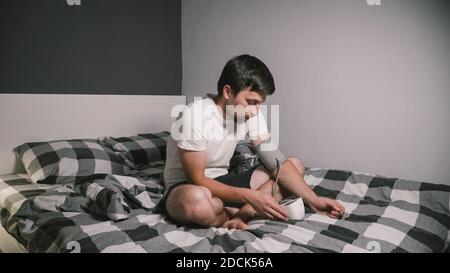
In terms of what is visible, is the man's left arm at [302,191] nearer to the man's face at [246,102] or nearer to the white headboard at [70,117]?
the man's face at [246,102]

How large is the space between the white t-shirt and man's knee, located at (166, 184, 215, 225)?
171 mm

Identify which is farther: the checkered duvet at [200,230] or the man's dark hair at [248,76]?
the man's dark hair at [248,76]

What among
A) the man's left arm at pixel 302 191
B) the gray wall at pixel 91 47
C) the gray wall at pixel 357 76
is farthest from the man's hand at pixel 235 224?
the gray wall at pixel 91 47

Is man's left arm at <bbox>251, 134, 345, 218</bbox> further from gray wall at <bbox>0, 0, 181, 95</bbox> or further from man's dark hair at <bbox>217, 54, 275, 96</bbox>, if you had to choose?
gray wall at <bbox>0, 0, 181, 95</bbox>

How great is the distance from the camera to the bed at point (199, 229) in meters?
1.04

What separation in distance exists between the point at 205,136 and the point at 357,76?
1.02 meters

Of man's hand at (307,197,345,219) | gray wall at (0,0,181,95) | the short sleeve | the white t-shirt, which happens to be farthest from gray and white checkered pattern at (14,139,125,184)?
man's hand at (307,197,345,219)

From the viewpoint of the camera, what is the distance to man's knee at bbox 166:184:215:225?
45.1 inches

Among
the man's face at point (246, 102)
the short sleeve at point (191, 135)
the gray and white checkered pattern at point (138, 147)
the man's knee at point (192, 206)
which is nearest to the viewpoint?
the man's knee at point (192, 206)

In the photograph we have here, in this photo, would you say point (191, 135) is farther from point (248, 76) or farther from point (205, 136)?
point (248, 76)

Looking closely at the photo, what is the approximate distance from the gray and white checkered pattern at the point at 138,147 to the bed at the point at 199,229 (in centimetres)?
36

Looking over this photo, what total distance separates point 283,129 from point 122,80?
1156mm

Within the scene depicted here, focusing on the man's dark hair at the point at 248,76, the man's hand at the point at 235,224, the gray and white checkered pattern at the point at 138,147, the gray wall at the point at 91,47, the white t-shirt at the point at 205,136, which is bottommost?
the man's hand at the point at 235,224
